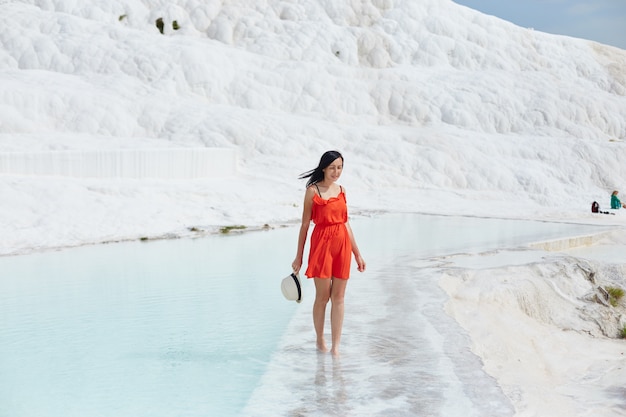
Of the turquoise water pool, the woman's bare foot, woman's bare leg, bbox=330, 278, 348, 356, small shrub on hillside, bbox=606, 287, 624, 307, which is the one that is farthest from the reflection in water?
small shrub on hillside, bbox=606, 287, 624, 307

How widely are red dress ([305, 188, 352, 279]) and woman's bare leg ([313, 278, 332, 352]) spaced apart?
0.34ft

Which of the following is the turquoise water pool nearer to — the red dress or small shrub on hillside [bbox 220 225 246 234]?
the red dress

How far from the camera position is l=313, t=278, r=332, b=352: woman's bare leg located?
243 inches

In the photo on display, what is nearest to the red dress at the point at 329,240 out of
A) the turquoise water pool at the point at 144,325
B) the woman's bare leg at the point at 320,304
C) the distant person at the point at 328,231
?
the distant person at the point at 328,231

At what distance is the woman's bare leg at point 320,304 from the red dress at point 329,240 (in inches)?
4.0

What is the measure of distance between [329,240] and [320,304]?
603 mm

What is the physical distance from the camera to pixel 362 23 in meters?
51.1

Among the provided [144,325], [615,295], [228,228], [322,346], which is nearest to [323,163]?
[322,346]

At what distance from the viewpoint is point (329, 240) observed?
6.06 meters

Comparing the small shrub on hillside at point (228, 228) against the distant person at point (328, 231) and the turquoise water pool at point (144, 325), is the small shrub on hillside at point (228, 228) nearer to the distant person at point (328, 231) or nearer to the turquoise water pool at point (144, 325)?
the turquoise water pool at point (144, 325)

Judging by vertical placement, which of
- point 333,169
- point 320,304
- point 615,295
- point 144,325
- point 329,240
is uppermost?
A: point 333,169

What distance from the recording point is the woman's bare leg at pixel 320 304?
6184 mm

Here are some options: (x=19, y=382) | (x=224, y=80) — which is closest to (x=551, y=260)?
(x=19, y=382)

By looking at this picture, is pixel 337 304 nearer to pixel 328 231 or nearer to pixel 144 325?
pixel 328 231
